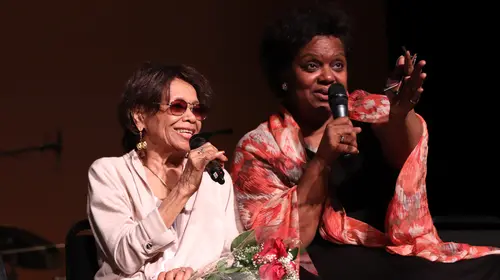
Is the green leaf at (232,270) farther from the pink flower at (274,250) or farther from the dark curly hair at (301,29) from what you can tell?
the dark curly hair at (301,29)

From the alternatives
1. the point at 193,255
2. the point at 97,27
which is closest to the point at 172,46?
the point at 97,27

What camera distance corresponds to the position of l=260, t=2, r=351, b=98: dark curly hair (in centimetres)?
273

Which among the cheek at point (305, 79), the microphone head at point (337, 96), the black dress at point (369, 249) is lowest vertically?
the black dress at point (369, 249)

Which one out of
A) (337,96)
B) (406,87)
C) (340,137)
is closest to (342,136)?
(340,137)

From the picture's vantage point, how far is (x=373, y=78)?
141 inches

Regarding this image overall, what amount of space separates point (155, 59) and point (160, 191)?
1107 mm

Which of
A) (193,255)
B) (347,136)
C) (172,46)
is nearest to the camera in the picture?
(193,255)

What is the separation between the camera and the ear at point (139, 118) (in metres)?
2.36

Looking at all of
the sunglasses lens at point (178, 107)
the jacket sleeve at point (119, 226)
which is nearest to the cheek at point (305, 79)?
the sunglasses lens at point (178, 107)

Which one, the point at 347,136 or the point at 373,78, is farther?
the point at 373,78

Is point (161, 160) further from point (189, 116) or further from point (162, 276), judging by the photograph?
point (162, 276)

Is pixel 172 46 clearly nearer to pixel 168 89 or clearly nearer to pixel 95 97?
pixel 95 97

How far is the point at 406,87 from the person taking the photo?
2.49m

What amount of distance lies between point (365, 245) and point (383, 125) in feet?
1.26
